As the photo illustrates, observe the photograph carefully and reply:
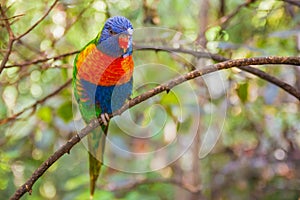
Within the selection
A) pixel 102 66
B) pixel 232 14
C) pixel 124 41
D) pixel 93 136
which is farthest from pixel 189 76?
pixel 232 14

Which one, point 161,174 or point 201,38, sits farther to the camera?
point 161,174

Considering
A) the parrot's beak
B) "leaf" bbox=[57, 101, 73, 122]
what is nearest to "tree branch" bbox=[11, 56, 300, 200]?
the parrot's beak

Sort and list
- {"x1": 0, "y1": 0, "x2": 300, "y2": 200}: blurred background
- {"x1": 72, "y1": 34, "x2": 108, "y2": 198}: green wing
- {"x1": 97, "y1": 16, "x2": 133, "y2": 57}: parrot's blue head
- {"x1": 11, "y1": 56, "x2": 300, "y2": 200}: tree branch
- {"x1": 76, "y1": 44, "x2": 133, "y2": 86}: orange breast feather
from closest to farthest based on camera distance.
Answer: {"x1": 11, "y1": 56, "x2": 300, "y2": 200}: tree branch, {"x1": 97, "y1": 16, "x2": 133, "y2": 57}: parrot's blue head, {"x1": 76, "y1": 44, "x2": 133, "y2": 86}: orange breast feather, {"x1": 72, "y1": 34, "x2": 108, "y2": 198}: green wing, {"x1": 0, "y1": 0, "x2": 300, "y2": 200}: blurred background

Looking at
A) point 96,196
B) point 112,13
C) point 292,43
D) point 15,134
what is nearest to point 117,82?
point 112,13

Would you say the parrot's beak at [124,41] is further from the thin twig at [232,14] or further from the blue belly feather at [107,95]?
the thin twig at [232,14]

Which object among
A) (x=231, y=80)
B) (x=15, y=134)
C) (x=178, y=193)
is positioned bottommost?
(x=178, y=193)

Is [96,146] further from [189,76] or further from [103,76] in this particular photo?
[189,76]

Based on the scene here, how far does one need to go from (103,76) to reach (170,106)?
351mm

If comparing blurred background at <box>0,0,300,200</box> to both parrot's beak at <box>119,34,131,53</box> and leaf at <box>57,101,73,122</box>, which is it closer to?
leaf at <box>57,101,73,122</box>

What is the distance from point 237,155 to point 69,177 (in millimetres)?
1024

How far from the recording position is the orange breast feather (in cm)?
150

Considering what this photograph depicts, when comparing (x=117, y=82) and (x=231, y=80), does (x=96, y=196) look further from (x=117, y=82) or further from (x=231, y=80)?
(x=231, y=80)

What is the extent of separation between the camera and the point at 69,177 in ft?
9.30

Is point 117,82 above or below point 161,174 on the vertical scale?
above
